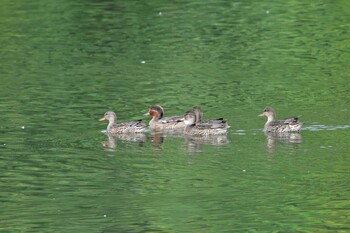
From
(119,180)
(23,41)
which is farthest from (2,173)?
(23,41)

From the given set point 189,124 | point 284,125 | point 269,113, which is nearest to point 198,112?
point 189,124

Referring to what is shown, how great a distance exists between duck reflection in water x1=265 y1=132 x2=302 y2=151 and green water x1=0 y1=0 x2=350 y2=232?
48 mm

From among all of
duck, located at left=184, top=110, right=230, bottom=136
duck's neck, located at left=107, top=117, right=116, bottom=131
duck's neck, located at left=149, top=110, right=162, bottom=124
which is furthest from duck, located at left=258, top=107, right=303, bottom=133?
duck's neck, located at left=107, top=117, right=116, bottom=131

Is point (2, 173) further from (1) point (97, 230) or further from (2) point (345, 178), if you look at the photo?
(2) point (345, 178)

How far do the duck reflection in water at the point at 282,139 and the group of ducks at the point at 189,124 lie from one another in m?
0.11

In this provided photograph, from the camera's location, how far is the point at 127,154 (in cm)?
1995

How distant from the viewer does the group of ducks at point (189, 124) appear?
69.2 ft

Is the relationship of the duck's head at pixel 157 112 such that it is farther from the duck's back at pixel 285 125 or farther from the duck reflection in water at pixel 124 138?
the duck's back at pixel 285 125

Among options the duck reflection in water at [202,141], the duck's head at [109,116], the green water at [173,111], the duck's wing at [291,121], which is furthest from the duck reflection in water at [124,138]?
the duck's wing at [291,121]

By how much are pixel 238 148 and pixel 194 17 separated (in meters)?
15.7

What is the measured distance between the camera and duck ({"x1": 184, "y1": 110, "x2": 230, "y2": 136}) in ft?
68.7

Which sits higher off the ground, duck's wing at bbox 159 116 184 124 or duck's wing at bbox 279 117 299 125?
duck's wing at bbox 279 117 299 125

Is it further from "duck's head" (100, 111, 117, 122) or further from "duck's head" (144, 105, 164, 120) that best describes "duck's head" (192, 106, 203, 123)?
"duck's head" (100, 111, 117, 122)

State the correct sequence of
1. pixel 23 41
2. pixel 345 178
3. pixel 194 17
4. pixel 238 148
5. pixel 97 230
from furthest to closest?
pixel 194 17, pixel 23 41, pixel 238 148, pixel 345 178, pixel 97 230
